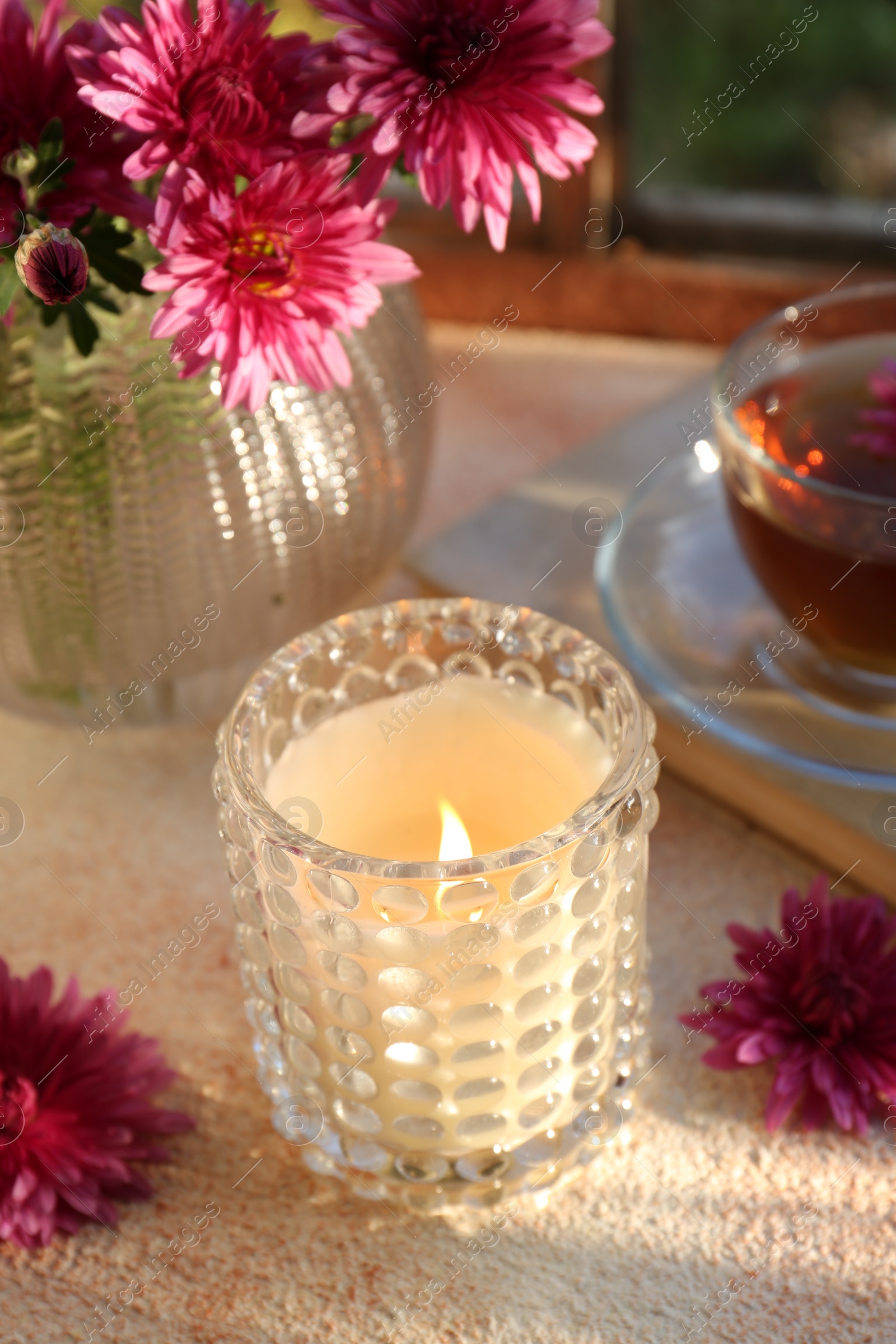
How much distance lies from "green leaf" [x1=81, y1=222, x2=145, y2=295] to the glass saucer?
0.23m

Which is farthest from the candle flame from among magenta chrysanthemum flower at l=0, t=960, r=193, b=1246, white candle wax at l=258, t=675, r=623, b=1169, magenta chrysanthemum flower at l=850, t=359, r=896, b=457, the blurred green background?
the blurred green background

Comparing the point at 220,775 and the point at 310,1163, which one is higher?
the point at 220,775

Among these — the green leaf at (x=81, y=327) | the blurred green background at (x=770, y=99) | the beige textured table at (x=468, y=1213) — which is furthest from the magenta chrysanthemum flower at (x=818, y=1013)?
the blurred green background at (x=770, y=99)

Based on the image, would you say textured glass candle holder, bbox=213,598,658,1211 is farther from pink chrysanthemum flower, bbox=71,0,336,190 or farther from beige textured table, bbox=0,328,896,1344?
pink chrysanthemum flower, bbox=71,0,336,190

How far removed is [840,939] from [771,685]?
0.42ft

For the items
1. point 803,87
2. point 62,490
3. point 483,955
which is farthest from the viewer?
point 803,87

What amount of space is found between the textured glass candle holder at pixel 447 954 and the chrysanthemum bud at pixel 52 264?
111 millimetres

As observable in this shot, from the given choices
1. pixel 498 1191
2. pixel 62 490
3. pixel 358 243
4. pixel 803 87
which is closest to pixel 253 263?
pixel 358 243

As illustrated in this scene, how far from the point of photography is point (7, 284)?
0.35m

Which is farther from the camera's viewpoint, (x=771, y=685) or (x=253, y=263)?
(x=771, y=685)

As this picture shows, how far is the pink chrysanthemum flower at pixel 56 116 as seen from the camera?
347 mm

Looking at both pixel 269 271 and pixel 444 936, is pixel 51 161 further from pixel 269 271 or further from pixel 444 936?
pixel 444 936

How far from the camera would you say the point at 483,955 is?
1.03 ft

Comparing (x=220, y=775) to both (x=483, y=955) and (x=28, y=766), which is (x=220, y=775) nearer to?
(x=483, y=955)
